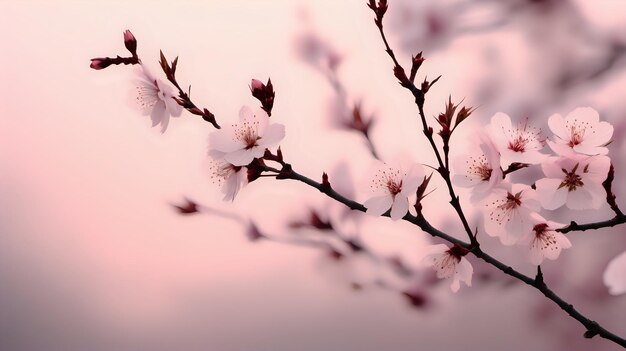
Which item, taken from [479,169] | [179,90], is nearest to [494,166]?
[479,169]

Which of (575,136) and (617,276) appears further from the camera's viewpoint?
(575,136)

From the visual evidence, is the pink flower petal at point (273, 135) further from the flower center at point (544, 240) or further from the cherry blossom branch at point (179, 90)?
the flower center at point (544, 240)

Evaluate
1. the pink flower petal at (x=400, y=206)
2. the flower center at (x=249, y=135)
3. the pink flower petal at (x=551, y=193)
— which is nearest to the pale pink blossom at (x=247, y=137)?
the flower center at (x=249, y=135)

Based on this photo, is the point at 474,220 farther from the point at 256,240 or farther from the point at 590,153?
the point at 590,153

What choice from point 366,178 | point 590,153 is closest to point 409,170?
point 366,178

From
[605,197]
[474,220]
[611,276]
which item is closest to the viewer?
[611,276]

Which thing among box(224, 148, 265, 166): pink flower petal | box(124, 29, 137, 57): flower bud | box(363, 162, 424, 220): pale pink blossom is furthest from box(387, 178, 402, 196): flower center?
box(124, 29, 137, 57): flower bud

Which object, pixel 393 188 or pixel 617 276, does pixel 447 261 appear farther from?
pixel 617 276

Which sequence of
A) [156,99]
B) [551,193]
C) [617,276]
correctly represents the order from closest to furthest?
[617,276] → [551,193] → [156,99]
